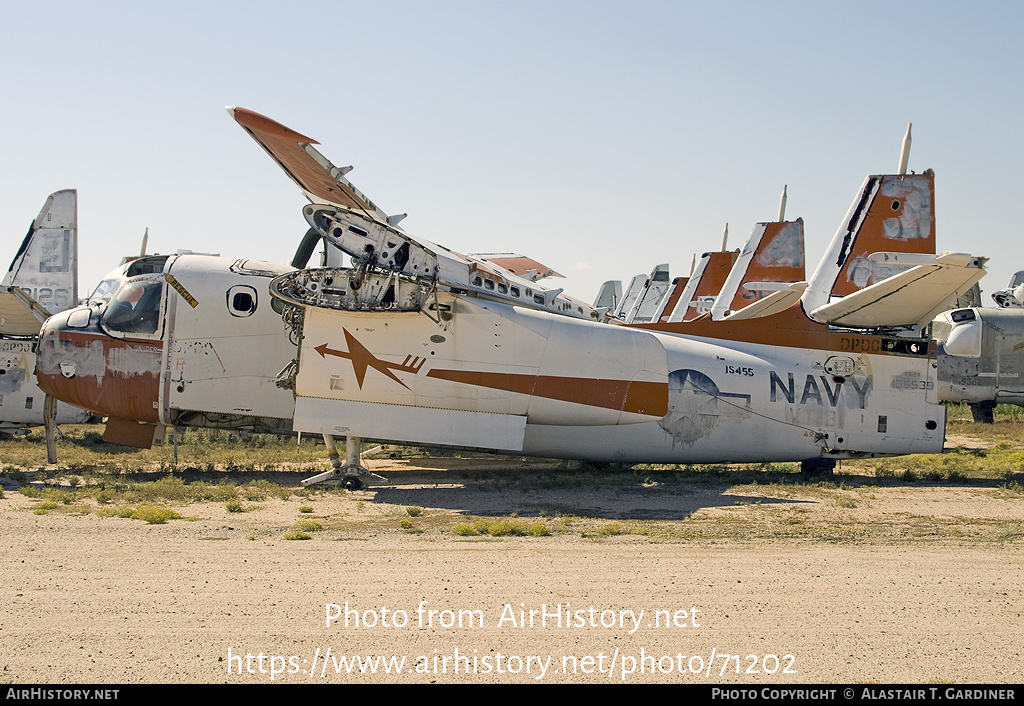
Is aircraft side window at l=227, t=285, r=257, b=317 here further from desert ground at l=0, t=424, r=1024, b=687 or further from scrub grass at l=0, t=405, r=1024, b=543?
desert ground at l=0, t=424, r=1024, b=687

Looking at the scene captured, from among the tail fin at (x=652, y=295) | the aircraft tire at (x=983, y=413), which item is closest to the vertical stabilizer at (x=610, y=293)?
the tail fin at (x=652, y=295)

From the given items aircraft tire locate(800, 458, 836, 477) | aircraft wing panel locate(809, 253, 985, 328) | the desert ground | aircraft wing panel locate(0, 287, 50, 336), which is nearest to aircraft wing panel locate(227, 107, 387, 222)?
the desert ground

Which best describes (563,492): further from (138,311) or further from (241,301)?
(138,311)

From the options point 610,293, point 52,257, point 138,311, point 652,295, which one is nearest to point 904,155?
point 138,311

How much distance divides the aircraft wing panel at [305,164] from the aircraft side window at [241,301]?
2051mm

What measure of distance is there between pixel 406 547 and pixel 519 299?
6866mm

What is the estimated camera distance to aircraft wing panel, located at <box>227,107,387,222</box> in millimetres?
12914

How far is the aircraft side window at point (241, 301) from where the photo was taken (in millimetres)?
15070

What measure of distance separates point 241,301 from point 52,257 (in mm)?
12582

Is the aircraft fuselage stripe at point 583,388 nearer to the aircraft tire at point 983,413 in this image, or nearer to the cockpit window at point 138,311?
the cockpit window at point 138,311

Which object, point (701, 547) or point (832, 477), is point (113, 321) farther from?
point (832, 477)

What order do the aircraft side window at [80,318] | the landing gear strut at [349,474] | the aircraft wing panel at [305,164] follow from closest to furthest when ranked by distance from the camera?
1. the aircraft wing panel at [305,164]
2. the landing gear strut at [349,474]
3. the aircraft side window at [80,318]

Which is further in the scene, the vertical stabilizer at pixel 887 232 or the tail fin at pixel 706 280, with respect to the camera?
the tail fin at pixel 706 280

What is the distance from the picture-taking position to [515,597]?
23.7 ft
